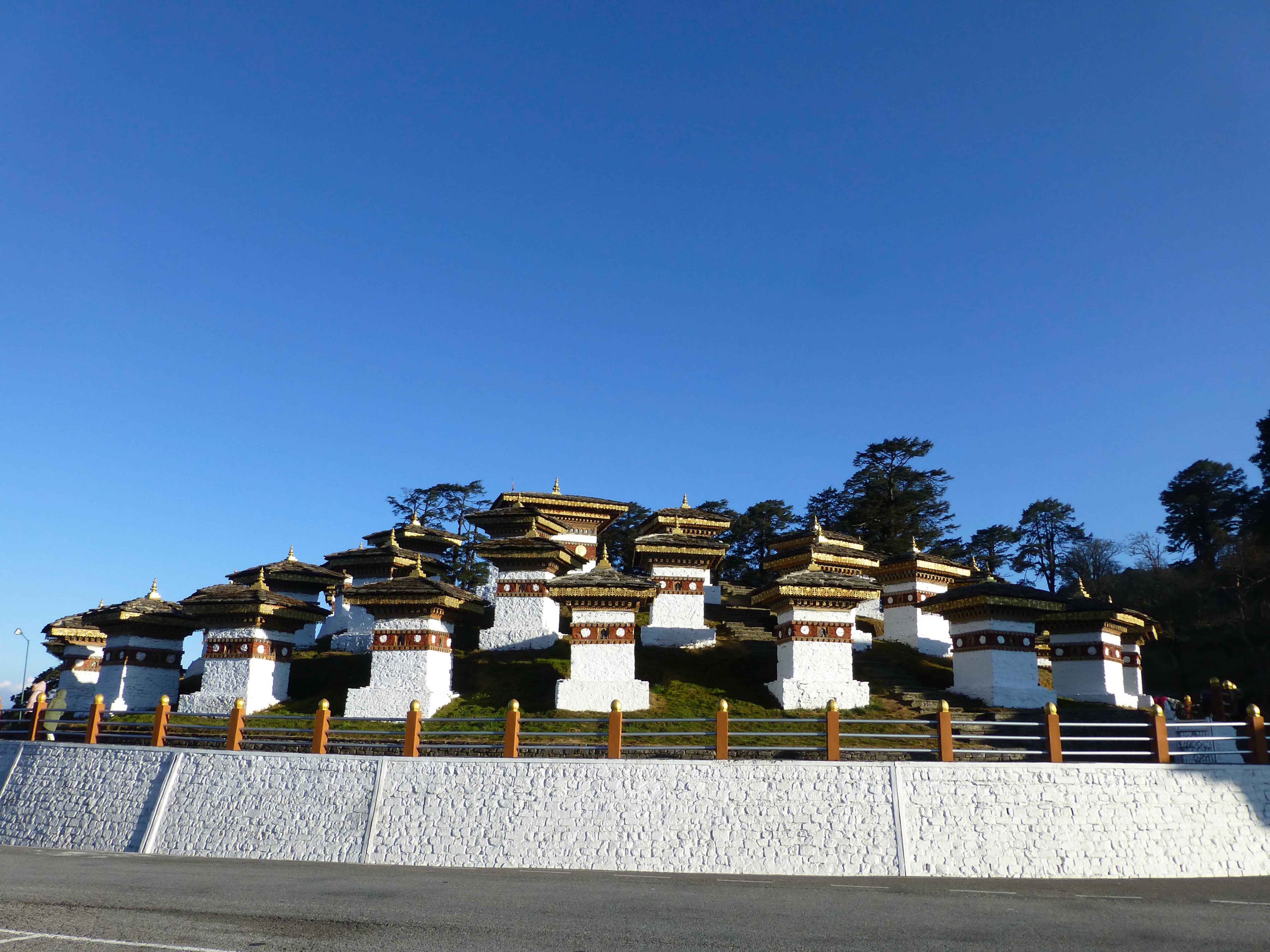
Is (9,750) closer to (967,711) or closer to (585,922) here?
(585,922)

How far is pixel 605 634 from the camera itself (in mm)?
25266

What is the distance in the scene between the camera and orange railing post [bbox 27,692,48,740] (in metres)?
22.7

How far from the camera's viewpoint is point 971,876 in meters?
15.7

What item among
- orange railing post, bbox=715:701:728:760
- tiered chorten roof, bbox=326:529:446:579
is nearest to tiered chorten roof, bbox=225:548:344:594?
tiered chorten roof, bbox=326:529:446:579

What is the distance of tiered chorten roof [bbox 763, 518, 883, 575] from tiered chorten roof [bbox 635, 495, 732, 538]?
3.14 metres

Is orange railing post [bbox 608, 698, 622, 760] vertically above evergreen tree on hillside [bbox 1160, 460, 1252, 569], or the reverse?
evergreen tree on hillside [bbox 1160, 460, 1252, 569]

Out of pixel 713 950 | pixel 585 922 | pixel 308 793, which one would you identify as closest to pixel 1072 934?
pixel 713 950

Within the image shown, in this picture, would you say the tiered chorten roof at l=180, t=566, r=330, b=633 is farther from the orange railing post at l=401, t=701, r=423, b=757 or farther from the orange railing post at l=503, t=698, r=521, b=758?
the orange railing post at l=503, t=698, r=521, b=758

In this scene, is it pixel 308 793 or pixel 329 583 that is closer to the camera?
pixel 308 793

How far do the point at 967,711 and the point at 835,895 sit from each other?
39.2ft

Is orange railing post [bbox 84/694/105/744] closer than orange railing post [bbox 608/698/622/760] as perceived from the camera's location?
No

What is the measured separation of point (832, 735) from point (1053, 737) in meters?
4.57

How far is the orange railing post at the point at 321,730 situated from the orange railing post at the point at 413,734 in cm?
188

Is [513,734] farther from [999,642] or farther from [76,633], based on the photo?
[76,633]
